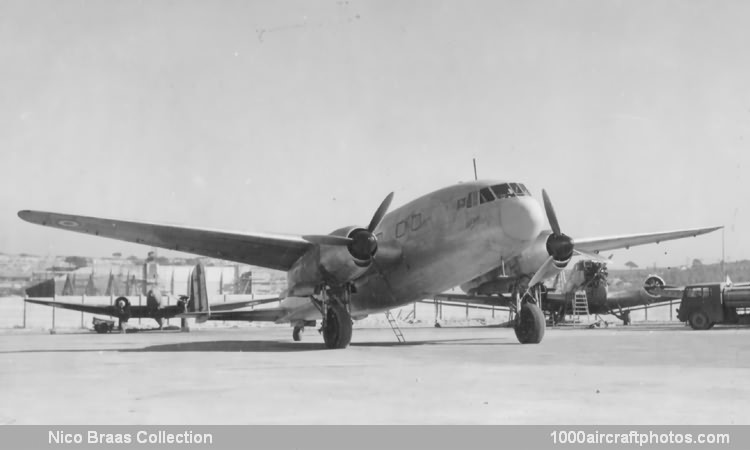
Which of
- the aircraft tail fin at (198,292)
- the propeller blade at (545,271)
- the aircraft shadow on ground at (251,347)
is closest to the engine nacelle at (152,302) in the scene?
the aircraft tail fin at (198,292)

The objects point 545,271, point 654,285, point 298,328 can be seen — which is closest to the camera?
point 545,271

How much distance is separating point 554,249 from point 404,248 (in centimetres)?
416

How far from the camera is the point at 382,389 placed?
903cm

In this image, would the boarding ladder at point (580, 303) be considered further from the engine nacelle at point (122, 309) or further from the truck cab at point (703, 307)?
the engine nacelle at point (122, 309)

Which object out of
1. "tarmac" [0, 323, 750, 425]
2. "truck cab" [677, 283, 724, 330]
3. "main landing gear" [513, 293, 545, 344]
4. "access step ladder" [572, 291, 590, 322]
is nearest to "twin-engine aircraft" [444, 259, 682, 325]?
"access step ladder" [572, 291, 590, 322]

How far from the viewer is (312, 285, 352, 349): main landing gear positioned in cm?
1809

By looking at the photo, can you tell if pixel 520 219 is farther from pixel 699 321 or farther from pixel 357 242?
pixel 699 321

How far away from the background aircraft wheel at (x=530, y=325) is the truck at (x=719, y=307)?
681 inches

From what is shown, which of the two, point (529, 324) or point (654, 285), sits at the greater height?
point (654, 285)

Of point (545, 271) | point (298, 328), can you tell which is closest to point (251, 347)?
point (298, 328)

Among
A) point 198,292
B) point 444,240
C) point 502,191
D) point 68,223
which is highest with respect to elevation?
point 502,191

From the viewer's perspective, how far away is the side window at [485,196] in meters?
17.6
